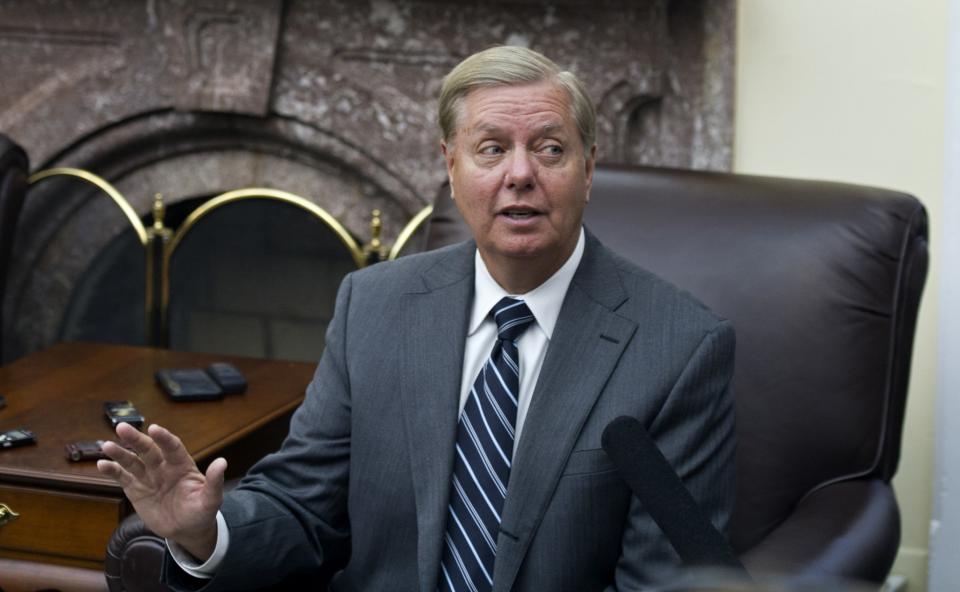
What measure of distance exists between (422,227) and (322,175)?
0.95 feet

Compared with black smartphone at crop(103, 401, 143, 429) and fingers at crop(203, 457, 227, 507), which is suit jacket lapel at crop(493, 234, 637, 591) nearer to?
fingers at crop(203, 457, 227, 507)

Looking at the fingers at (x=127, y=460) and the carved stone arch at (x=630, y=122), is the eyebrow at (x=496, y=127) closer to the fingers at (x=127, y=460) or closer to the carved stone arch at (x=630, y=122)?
the fingers at (x=127, y=460)

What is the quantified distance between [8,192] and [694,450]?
5.20ft

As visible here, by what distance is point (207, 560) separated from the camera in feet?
4.83

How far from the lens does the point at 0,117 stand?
9.14ft

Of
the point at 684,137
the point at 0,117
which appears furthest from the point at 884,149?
the point at 0,117

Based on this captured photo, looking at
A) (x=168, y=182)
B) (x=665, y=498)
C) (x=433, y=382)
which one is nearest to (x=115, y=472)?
(x=433, y=382)

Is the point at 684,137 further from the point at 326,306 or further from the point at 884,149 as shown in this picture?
the point at 326,306

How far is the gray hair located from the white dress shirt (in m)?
0.17

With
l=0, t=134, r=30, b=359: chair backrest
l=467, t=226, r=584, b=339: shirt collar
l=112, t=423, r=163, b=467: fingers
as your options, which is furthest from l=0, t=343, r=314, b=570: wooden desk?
l=467, t=226, r=584, b=339: shirt collar

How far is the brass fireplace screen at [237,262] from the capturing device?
2699 millimetres

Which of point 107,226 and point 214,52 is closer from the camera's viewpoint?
point 214,52

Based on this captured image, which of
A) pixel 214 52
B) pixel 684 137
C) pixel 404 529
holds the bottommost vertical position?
pixel 404 529

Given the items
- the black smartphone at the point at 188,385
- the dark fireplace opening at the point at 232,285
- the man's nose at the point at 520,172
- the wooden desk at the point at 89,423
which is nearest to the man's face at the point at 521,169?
the man's nose at the point at 520,172
